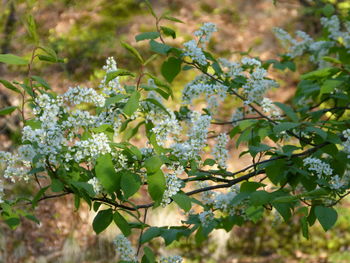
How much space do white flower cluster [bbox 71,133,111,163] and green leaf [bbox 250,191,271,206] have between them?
1.80 ft

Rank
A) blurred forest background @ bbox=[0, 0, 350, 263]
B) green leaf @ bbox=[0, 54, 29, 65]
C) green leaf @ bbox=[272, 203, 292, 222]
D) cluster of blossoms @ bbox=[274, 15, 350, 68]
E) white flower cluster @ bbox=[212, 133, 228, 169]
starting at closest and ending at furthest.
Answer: green leaf @ bbox=[0, 54, 29, 65], green leaf @ bbox=[272, 203, 292, 222], white flower cluster @ bbox=[212, 133, 228, 169], cluster of blossoms @ bbox=[274, 15, 350, 68], blurred forest background @ bbox=[0, 0, 350, 263]

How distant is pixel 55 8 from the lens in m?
8.43

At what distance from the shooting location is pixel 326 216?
5.82 feet

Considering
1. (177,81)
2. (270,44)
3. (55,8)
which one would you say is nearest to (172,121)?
(177,81)

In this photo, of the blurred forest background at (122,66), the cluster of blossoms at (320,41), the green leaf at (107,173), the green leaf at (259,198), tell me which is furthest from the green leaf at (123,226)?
the blurred forest background at (122,66)

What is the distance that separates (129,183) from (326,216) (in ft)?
2.39

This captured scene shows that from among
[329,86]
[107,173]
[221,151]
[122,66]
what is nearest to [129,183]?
[107,173]

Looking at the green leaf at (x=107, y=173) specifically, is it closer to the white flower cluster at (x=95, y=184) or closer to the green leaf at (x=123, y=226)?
the white flower cluster at (x=95, y=184)

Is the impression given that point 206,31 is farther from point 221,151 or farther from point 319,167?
point 319,167

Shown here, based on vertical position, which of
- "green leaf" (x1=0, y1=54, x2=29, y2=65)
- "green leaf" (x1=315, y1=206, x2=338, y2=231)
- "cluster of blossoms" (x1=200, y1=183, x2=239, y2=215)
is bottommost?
"green leaf" (x1=315, y1=206, x2=338, y2=231)

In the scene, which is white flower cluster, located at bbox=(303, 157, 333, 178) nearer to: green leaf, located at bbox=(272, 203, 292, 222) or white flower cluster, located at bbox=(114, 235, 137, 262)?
green leaf, located at bbox=(272, 203, 292, 222)

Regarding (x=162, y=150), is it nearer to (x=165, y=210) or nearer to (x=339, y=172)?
(x=339, y=172)

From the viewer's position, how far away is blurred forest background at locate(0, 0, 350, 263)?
5.43m

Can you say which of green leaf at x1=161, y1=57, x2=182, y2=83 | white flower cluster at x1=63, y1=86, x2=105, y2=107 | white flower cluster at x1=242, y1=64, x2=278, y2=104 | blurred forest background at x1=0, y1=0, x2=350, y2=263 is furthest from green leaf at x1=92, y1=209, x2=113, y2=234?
blurred forest background at x1=0, y1=0, x2=350, y2=263
